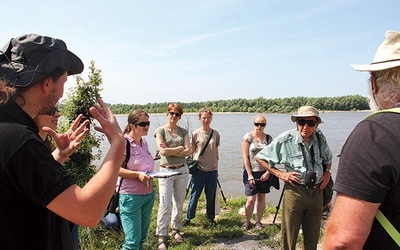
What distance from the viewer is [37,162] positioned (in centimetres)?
122

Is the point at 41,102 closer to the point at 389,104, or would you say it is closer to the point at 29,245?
the point at 29,245

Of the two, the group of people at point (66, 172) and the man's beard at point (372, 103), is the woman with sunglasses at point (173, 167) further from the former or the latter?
the man's beard at point (372, 103)

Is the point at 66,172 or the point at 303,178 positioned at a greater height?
the point at 66,172

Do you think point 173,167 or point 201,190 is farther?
point 201,190

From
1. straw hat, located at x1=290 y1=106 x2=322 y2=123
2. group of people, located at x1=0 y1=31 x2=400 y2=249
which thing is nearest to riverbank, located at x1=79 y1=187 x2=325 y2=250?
straw hat, located at x1=290 y1=106 x2=322 y2=123

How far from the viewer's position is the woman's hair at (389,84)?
1464 millimetres

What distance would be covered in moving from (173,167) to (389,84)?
150 inches

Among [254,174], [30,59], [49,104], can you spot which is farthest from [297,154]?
[30,59]

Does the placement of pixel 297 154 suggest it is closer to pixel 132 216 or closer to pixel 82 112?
pixel 132 216

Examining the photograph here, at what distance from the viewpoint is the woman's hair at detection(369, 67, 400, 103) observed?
146cm

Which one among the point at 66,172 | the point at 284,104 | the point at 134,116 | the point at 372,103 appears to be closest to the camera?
the point at 66,172

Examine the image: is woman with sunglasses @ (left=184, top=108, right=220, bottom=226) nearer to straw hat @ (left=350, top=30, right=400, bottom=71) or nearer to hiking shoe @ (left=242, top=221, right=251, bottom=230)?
hiking shoe @ (left=242, top=221, right=251, bottom=230)

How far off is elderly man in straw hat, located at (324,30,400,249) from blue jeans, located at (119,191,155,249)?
2.55 m

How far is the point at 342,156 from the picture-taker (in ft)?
4.69
